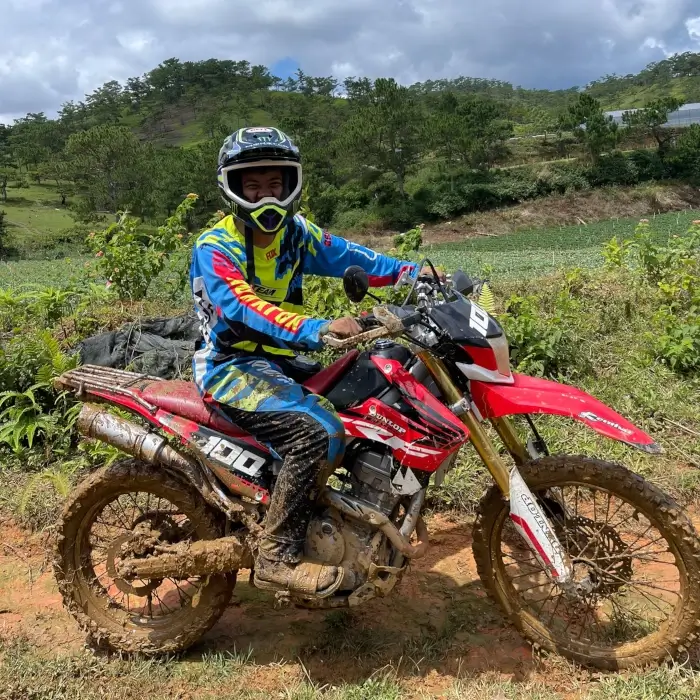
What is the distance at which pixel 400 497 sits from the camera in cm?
295

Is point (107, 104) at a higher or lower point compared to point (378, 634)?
higher

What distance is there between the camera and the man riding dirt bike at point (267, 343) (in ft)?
9.17

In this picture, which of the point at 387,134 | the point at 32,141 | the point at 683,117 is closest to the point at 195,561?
the point at 387,134

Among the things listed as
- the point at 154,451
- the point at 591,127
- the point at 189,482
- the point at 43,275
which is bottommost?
the point at 189,482

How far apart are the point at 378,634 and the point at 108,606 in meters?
1.52

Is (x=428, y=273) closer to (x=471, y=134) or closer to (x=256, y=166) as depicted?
(x=256, y=166)

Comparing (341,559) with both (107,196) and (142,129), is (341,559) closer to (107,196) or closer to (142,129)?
(107,196)

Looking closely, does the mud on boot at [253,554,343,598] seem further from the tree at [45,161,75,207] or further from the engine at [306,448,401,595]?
the tree at [45,161,75,207]

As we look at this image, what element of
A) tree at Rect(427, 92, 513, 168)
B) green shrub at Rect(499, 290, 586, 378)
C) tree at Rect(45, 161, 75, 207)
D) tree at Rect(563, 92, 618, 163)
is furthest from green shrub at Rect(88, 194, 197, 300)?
tree at Rect(45, 161, 75, 207)

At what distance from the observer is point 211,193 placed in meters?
53.0

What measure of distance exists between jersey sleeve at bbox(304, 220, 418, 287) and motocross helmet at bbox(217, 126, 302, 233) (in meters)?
0.41

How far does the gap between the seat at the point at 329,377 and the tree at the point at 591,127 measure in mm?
58927

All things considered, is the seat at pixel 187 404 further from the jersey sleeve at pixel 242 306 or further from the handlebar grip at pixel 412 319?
the handlebar grip at pixel 412 319

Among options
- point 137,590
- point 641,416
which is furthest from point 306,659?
point 641,416
